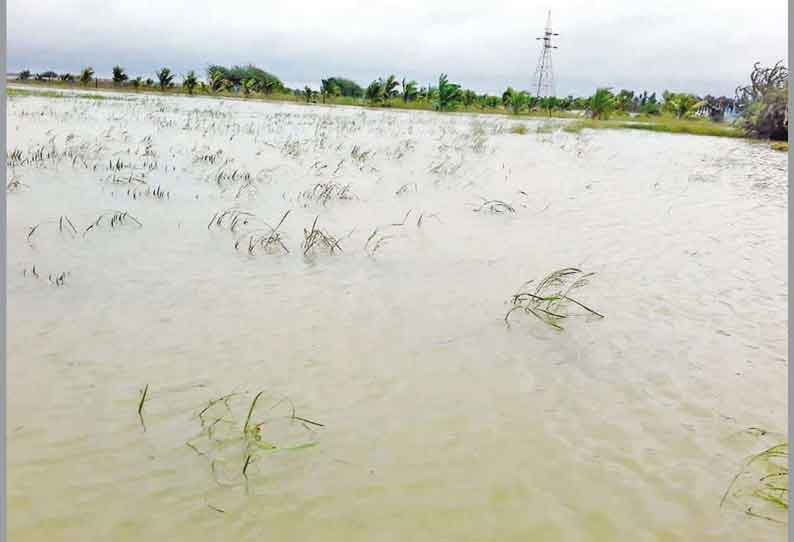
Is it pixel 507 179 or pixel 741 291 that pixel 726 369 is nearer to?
pixel 741 291

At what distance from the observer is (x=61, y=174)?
693 cm

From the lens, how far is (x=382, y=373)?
9.12ft

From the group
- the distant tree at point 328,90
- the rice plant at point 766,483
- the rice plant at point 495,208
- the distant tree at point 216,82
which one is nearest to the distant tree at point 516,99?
the distant tree at point 328,90

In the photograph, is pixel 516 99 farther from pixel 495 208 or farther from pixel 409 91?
pixel 495 208

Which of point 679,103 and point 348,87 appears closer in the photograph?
point 679,103

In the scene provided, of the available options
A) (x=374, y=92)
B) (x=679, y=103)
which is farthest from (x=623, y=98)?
(x=374, y=92)

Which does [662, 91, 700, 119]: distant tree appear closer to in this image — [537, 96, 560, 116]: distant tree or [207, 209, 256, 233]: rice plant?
[537, 96, 560, 116]: distant tree

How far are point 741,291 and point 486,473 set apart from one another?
3.08 m

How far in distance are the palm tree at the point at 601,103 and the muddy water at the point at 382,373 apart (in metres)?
30.8

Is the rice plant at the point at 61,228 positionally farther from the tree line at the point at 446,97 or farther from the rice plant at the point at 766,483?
the tree line at the point at 446,97

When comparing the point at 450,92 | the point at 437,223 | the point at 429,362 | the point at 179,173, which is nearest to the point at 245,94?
the point at 450,92

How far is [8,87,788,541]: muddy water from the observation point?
1.89 m

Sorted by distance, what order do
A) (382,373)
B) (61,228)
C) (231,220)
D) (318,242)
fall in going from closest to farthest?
(382,373), (61,228), (318,242), (231,220)

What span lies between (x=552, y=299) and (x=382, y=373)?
132cm
